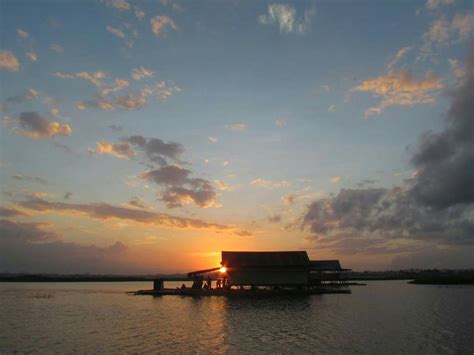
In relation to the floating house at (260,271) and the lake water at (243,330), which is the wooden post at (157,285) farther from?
the lake water at (243,330)

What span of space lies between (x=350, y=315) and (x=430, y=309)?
11.2 m

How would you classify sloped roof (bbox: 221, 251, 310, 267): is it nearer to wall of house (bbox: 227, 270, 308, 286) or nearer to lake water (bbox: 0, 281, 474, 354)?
wall of house (bbox: 227, 270, 308, 286)

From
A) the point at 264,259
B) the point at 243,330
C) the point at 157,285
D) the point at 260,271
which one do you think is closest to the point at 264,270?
the point at 260,271

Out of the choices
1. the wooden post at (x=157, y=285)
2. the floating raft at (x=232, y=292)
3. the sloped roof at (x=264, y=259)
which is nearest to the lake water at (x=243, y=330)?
the floating raft at (x=232, y=292)

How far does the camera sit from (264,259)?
2255 inches

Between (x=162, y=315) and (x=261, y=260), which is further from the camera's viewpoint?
(x=261, y=260)

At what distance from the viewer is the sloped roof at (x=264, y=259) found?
56.1m

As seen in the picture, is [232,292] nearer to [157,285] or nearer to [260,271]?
[260,271]

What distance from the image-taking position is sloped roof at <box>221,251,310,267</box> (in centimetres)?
5612

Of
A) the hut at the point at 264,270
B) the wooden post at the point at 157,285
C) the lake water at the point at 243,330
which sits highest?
the hut at the point at 264,270

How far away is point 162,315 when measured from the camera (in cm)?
3453

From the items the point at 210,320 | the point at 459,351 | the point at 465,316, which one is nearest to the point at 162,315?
the point at 210,320

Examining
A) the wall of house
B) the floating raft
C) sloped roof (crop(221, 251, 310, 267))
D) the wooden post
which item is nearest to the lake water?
the floating raft

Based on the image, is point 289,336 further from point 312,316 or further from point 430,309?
point 430,309
